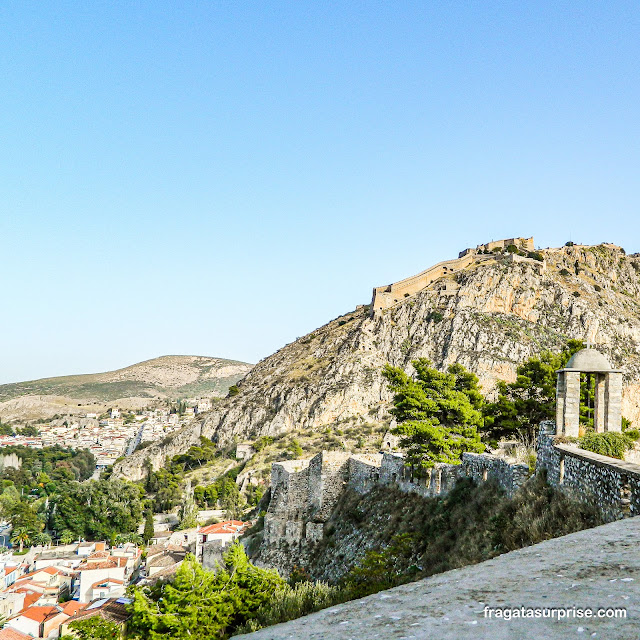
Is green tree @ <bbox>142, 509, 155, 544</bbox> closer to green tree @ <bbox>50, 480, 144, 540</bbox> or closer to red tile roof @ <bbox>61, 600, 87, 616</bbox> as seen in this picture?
green tree @ <bbox>50, 480, 144, 540</bbox>

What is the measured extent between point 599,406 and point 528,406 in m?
8.56

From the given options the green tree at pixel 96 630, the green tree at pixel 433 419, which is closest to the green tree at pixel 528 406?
the green tree at pixel 433 419

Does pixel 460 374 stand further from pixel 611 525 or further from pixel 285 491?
pixel 611 525

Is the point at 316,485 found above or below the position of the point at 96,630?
above

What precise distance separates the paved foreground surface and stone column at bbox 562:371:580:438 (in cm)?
745

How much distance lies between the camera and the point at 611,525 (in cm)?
536

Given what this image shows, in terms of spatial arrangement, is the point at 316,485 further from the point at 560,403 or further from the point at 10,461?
the point at 10,461

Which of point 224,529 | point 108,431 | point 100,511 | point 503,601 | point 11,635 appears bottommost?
point 108,431

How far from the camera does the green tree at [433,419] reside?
655 inches

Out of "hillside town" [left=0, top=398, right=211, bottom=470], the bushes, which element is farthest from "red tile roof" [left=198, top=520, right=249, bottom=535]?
"hillside town" [left=0, top=398, right=211, bottom=470]

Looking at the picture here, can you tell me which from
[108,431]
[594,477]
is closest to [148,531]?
[594,477]

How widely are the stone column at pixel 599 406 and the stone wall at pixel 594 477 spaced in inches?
92.4

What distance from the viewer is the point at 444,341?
72.2 metres

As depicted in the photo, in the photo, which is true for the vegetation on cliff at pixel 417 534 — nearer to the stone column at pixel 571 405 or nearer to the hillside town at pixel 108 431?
the stone column at pixel 571 405
